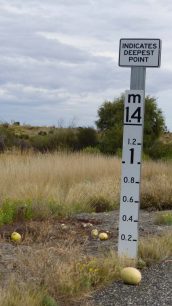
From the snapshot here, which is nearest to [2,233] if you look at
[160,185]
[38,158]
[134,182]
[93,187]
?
[134,182]

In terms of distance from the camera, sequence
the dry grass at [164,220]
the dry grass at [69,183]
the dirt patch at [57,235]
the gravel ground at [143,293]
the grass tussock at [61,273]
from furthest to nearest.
Answer: the dry grass at [69,183] < the dry grass at [164,220] < the dirt patch at [57,235] < the gravel ground at [143,293] < the grass tussock at [61,273]

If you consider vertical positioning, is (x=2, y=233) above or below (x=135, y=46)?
below

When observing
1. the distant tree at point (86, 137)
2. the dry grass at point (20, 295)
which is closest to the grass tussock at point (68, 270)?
the dry grass at point (20, 295)

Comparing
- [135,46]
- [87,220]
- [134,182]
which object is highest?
[135,46]

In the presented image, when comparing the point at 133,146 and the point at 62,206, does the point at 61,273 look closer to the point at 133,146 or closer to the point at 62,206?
the point at 133,146

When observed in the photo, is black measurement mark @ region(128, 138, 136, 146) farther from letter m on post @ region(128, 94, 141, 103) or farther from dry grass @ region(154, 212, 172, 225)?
dry grass @ region(154, 212, 172, 225)

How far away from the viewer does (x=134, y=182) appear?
7184 mm

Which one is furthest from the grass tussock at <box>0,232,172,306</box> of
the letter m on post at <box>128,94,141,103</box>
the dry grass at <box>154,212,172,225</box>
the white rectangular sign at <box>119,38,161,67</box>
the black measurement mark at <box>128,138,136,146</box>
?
the dry grass at <box>154,212,172,225</box>

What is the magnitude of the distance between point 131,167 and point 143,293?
65.2 inches

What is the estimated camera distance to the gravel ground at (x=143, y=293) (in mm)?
5754

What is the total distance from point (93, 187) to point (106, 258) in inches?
282

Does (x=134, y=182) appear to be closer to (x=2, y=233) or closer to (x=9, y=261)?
(x=9, y=261)

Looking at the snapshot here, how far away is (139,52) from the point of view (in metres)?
7.36

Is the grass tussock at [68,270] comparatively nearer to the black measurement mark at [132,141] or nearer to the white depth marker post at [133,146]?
the white depth marker post at [133,146]
